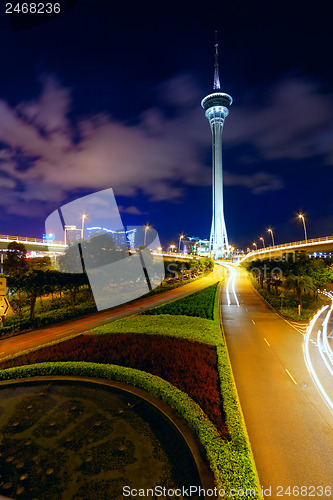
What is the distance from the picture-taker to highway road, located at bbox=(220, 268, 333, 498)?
7242 millimetres

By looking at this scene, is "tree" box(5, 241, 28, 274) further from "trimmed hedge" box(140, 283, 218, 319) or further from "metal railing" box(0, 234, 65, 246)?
"trimmed hedge" box(140, 283, 218, 319)

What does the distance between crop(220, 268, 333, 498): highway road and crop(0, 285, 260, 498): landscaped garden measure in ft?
2.64

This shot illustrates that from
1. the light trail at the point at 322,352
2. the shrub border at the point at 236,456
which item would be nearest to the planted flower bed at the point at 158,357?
the shrub border at the point at 236,456

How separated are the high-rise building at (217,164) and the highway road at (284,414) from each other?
4972 inches

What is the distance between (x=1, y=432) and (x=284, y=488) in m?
8.91

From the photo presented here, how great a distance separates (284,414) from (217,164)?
145967 millimetres

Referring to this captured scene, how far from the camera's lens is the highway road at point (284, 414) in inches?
285

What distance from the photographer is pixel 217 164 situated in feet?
474

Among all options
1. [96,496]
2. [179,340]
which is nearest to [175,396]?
[96,496]

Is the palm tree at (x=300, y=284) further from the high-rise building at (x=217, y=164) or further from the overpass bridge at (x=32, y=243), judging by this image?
the high-rise building at (x=217, y=164)

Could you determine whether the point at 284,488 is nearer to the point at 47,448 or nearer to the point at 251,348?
the point at 47,448

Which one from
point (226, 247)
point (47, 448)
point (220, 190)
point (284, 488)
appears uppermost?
point (220, 190)

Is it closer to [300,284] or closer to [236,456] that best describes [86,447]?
[236,456]

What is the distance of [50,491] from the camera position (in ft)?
22.3
